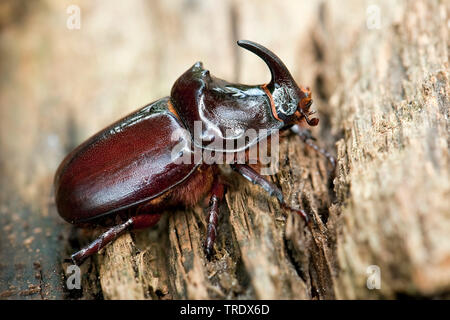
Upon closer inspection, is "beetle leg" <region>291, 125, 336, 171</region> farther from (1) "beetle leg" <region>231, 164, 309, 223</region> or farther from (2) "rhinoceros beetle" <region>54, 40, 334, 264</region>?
(1) "beetle leg" <region>231, 164, 309, 223</region>

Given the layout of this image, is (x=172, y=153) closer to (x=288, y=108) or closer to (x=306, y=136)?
(x=288, y=108)

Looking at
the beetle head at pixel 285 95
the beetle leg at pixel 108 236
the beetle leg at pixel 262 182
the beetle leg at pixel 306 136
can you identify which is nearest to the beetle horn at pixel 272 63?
the beetle head at pixel 285 95

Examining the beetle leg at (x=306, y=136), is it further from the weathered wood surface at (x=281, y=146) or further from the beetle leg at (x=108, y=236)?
the beetle leg at (x=108, y=236)

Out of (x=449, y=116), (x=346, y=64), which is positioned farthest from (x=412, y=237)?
(x=346, y=64)

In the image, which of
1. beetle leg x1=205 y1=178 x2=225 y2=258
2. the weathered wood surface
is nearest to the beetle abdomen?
beetle leg x1=205 y1=178 x2=225 y2=258

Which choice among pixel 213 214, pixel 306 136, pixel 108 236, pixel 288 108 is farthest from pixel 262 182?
pixel 108 236
